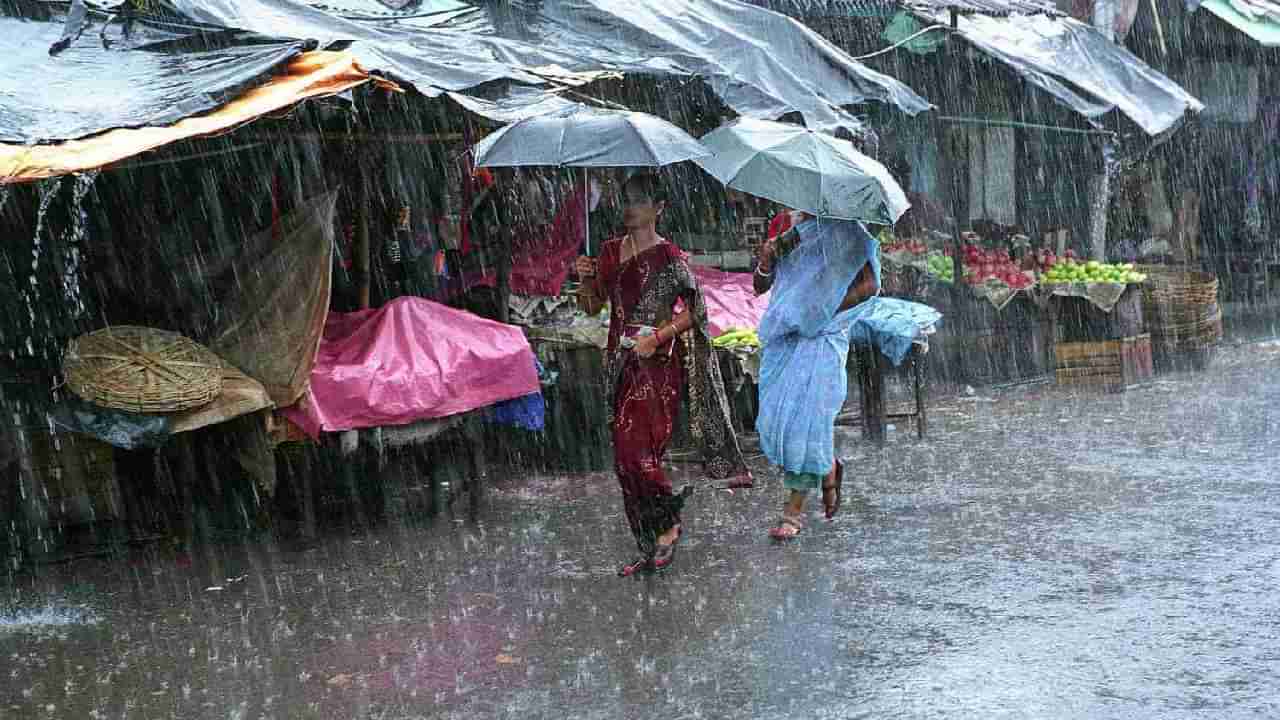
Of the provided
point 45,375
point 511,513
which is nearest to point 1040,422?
point 511,513

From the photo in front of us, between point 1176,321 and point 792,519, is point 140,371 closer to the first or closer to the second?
point 792,519

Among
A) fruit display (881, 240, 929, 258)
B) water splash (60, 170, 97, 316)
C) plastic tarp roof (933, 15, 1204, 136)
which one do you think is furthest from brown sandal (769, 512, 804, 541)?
plastic tarp roof (933, 15, 1204, 136)

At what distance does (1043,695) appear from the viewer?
5.09 meters

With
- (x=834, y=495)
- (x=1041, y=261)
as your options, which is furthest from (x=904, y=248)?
(x=834, y=495)

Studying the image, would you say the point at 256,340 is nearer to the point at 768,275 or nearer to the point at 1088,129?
the point at 768,275

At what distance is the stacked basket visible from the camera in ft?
49.1

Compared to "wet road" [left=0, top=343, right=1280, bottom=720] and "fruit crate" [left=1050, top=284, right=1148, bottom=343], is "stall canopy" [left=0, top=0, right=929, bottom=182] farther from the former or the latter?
"fruit crate" [left=1050, top=284, right=1148, bottom=343]

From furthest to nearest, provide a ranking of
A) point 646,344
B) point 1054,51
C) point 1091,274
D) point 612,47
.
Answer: point 1054,51
point 1091,274
point 612,47
point 646,344

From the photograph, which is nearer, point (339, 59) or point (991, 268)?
point (339, 59)

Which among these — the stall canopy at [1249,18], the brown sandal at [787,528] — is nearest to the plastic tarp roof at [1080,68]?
the stall canopy at [1249,18]

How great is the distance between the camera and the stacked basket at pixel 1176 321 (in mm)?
14953

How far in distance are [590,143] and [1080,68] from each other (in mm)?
10297

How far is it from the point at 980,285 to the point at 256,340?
337 inches

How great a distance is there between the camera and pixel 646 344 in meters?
6.66
